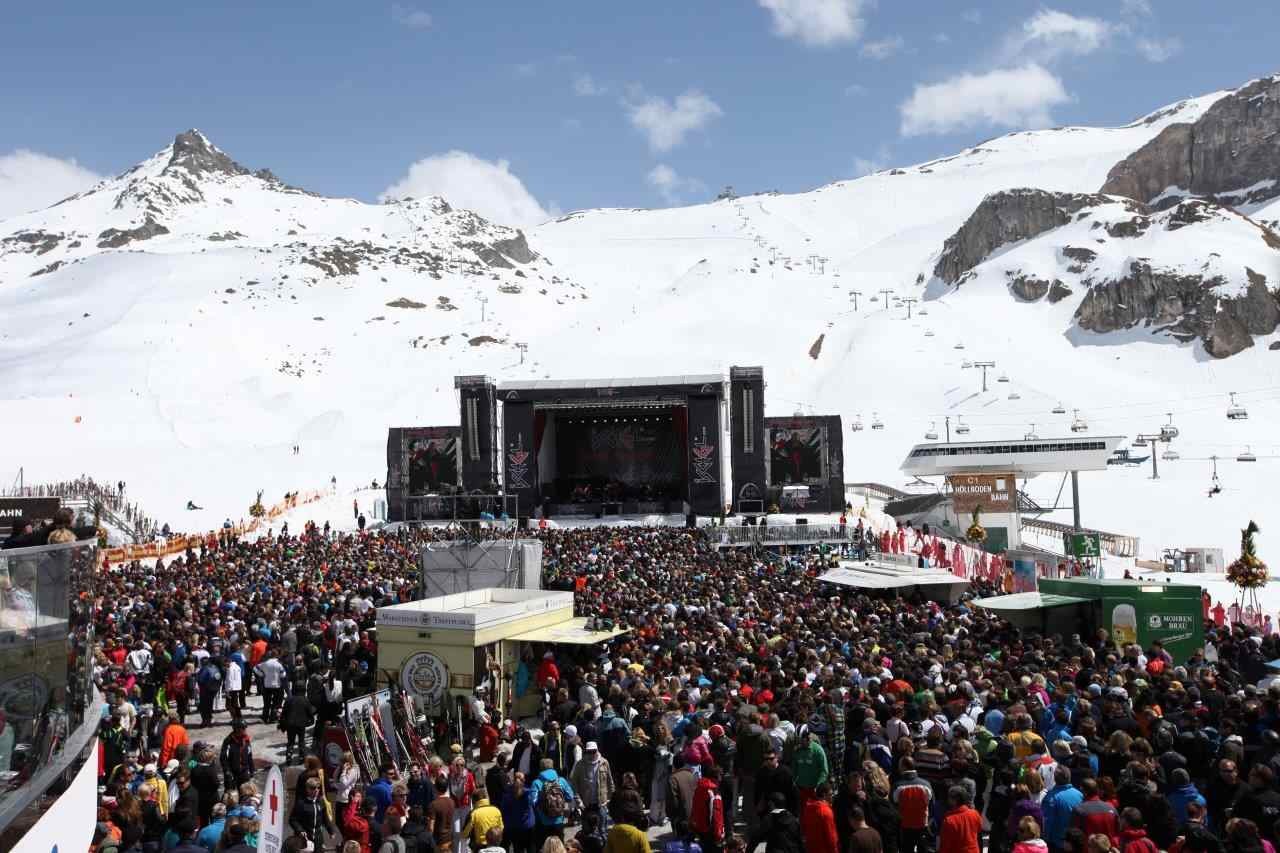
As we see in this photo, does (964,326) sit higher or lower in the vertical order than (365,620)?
higher

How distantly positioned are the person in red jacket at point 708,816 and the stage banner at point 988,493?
2661cm

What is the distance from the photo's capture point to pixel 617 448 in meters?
44.7

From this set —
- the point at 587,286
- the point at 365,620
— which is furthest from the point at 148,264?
the point at 365,620

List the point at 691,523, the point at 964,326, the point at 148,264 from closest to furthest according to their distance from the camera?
the point at 691,523 < the point at 964,326 < the point at 148,264

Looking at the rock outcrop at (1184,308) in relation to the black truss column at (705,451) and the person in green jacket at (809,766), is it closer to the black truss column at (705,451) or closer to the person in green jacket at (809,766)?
the black truss column at (705,451)

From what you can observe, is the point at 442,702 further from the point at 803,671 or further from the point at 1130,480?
the point at 1130,480

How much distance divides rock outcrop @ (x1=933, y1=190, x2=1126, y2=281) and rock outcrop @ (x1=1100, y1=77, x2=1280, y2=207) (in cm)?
2258

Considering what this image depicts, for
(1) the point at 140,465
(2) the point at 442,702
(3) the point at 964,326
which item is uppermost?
(3) the point at 964,326

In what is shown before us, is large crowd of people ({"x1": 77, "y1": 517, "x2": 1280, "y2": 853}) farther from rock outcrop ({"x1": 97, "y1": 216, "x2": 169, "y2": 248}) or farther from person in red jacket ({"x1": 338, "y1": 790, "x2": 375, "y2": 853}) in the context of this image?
rock outcrop ({"x1": 97, "y1": 216, "x2": 169, "y2": 248})

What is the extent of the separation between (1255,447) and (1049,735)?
2310 inches

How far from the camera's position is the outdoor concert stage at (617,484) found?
3906 cm

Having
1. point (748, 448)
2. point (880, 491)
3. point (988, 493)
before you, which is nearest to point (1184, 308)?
point (880, 491)

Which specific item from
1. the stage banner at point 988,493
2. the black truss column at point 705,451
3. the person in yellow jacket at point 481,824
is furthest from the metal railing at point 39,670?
the black truss column at point 705,451

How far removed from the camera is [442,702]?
440 inches
